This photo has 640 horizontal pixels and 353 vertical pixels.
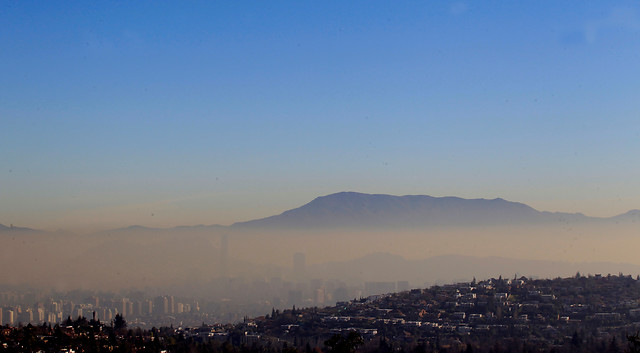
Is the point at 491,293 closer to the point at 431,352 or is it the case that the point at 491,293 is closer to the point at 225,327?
the point at 225,327

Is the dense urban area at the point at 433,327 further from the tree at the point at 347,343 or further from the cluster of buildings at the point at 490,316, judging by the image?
the tree at the point at 347,343

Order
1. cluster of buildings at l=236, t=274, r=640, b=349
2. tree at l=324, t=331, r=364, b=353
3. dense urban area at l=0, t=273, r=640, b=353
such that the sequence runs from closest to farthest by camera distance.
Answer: tree at l=324, t=331, r=364, b=353, dense urban area at l=0, t=273, r=640, b=353, cluster of buildings at l=236, t=274, r=640, b=349

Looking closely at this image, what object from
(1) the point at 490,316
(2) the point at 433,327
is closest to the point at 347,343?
(2) the point at 433,327

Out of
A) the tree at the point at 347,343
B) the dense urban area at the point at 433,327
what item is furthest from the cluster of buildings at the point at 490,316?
the tree at the point at 347,343

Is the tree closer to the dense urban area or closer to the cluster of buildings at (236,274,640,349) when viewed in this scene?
the dense urban area

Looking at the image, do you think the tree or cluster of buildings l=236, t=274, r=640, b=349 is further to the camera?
cluster of buildings l=236, t=274, r=640, b=349

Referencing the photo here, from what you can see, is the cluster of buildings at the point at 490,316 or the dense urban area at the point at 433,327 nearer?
the dense urban area at the point at 433,327

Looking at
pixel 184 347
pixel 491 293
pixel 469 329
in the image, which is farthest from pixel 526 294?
pixel 184 347

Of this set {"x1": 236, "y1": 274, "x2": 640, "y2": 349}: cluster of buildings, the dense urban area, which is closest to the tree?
the dense urban area
